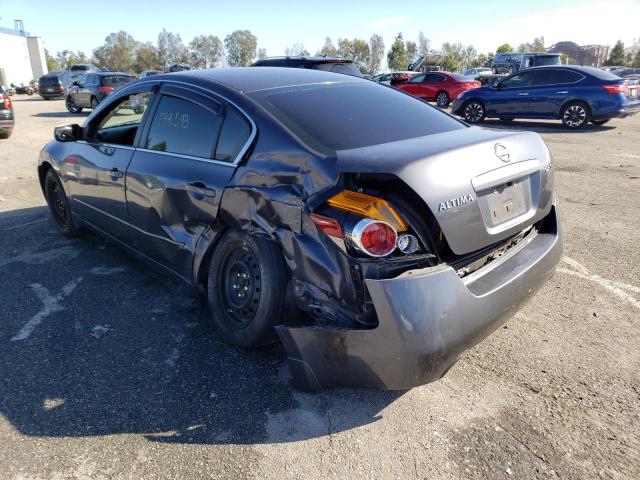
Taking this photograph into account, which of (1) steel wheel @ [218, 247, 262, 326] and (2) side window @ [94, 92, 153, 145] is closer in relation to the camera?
(1) steel wheel @ [218, 247, 262, 326]

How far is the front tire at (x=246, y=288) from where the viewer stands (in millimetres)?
2666

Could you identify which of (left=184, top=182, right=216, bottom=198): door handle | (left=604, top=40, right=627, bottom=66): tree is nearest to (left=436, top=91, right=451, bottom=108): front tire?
(left=184, top=182, right=216, bottom=198): door handle

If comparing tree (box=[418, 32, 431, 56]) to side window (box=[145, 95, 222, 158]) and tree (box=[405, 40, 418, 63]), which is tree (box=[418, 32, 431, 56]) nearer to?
tree (box=[405, 40, 418, 63])

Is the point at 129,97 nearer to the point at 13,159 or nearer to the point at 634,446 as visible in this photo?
the point at 634,446

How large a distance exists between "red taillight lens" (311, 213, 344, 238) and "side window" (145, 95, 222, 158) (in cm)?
108

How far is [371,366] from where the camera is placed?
89.7 inches

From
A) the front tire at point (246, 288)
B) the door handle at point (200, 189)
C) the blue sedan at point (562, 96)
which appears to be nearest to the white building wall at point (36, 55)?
the blue sedan at point (562, 96)

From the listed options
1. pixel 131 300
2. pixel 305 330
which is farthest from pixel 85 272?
pixel 305 330

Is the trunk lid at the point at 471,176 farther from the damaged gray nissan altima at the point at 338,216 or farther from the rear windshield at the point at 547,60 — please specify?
the rear windshield at the point at 547,60

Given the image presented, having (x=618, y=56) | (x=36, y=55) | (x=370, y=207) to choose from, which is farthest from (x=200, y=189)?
(x=618, y=56)

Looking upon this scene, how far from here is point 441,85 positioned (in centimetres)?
1873

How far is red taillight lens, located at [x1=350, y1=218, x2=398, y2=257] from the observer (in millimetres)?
2203

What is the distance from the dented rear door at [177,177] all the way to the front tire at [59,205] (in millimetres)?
1628

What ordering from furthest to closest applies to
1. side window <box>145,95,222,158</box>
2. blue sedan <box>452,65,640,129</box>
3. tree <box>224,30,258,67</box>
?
tree <box>224,30,258,67</box>
blue sedan <box>452,65,640,129</box>
side window <box>145,95,222,158</box>
